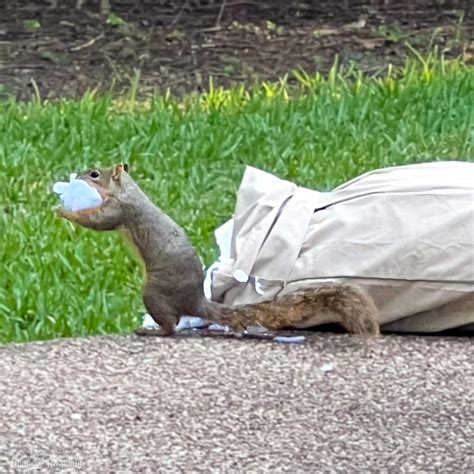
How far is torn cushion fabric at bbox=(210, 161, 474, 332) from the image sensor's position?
4.38 meters

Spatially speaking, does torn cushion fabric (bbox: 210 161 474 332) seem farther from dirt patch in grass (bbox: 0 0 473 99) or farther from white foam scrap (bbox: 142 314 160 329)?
dirt patch in grass (bbox: 0 0 473 99)

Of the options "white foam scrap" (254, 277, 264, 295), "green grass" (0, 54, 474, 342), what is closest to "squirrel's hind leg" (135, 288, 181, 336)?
"white foam scrap" (254, 277, 264, 295)

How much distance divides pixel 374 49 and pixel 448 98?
1988mm

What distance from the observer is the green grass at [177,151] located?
525 centimetres

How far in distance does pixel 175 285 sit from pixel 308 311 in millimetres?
407

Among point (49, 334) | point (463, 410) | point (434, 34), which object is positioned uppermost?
point (463, 410)

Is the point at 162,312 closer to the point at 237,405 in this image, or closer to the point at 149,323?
the point at 149,323

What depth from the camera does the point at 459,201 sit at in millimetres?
4500

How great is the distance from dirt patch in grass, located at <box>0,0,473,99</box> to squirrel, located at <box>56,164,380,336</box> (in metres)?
4.72

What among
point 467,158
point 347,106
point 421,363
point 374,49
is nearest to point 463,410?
point 421,363

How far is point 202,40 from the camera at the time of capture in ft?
33.0

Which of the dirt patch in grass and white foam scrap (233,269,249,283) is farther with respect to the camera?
the dirt patch in grass

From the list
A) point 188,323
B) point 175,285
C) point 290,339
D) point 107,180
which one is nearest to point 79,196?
point 107,180

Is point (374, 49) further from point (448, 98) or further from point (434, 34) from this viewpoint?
point (448, 98)
